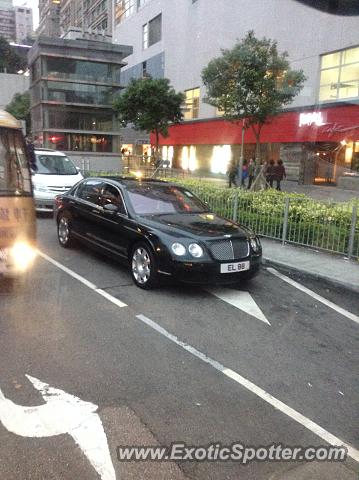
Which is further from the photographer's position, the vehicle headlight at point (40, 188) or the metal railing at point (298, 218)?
the vehicle headlight at point (40, 188)

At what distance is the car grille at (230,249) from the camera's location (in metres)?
6.08

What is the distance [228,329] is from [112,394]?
191cm

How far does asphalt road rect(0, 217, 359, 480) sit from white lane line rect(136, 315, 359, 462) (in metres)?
0.01

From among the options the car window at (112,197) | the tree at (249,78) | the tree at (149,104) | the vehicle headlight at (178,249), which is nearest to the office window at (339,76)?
the tree at (249,78)

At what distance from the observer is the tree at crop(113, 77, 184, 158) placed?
26.8m

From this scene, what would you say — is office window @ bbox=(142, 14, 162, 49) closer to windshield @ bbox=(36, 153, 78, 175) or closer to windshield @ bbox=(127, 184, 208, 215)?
windshield @ bbox=(36, 153, 78, 175)

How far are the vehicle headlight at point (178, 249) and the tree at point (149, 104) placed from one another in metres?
22.1

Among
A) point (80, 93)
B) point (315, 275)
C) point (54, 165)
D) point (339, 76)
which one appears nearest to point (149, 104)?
point (80, 93)

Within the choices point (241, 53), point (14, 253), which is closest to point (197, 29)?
point (241, 53)

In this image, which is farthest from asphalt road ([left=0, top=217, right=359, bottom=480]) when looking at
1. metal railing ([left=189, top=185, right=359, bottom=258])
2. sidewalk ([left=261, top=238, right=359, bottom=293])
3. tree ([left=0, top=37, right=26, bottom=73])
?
tree ([left=0, top=37, right=26, bottom=73])

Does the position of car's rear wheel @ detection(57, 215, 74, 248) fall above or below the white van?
below

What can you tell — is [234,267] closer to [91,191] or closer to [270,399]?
[270,399]

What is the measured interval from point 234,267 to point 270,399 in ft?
8.81

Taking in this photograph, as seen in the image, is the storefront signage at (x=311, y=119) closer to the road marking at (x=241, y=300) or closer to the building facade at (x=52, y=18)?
the road marking at (x=241, y=300)
